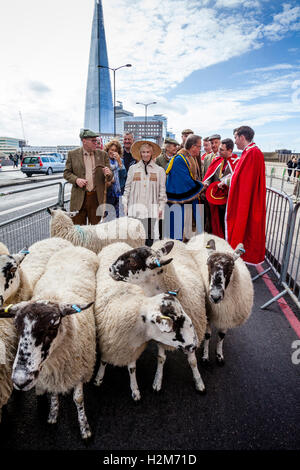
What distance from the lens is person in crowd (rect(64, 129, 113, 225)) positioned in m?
4.49

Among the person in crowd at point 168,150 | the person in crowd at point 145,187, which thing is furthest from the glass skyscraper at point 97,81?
the person in crowd at point 145,187

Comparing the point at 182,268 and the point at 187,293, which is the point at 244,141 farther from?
the point at 187,293

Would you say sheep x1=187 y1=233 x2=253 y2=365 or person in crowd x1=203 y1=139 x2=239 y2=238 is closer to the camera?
sheep x1=187 y1=233 x2=253 y2=365

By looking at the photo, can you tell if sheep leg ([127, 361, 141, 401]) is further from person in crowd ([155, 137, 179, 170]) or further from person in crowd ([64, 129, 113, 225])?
person in crowd ([155, 137, 179, 170])

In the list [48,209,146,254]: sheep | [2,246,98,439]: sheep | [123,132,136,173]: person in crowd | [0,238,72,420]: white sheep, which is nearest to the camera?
[2,246,98,439]: sheep

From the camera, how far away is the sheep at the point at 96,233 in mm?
4246

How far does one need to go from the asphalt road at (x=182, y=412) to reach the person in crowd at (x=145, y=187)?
8.18 ft

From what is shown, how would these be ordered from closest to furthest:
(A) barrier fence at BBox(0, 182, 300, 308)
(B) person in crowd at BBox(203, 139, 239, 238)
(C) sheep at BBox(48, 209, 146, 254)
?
1. (A) barrier fence at BBox(0, 182, 300, 308)
2. (C) sheep at BBox(48, 209, 146, 254)
3. (B) person in crowd at BBox(203, 139, 239, 238)

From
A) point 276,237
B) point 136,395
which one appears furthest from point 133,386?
point 276,237

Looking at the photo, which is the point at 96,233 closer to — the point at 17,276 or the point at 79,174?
the point at 79,174

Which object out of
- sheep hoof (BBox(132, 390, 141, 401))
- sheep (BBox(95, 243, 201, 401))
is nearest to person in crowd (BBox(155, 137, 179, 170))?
sheep (BBox(95, 243, 201, 401))

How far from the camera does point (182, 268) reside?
3.19 metres

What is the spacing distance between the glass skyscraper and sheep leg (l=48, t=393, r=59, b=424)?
108372 millimetres

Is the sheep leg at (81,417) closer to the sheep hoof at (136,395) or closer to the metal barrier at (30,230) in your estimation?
the sheep hoof at (136,395)
